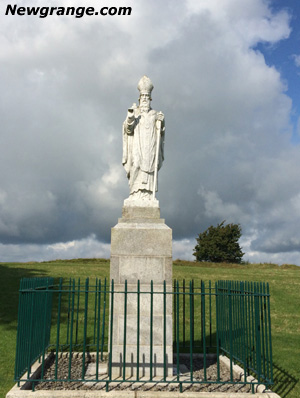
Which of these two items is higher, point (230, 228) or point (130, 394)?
point (230, 228)

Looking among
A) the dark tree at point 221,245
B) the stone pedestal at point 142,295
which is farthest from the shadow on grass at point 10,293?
the dark tree at point 221,245

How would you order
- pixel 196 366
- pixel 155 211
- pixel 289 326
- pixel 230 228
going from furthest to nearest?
pixel 230 228 → pixel 289 326 → pixel 196 366 → pixel 155 211

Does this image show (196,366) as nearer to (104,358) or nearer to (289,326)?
(104,358)

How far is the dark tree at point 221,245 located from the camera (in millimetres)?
51438

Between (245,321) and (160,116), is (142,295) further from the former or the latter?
(160,116)

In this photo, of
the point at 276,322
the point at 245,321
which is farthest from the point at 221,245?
the point at 245,321

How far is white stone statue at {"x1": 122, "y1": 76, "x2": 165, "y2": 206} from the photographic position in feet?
29.5

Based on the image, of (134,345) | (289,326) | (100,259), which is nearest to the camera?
(134,345)

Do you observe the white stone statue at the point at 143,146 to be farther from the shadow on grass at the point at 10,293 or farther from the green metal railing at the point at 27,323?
the shadow on grass at the point at 10,293

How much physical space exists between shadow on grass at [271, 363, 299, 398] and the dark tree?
42.5 meters

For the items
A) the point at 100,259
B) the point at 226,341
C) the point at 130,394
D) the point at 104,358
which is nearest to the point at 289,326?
the point at 226,341

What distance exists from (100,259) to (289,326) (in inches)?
949

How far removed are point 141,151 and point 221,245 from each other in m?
45.0

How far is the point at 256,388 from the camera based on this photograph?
6.85 meters
